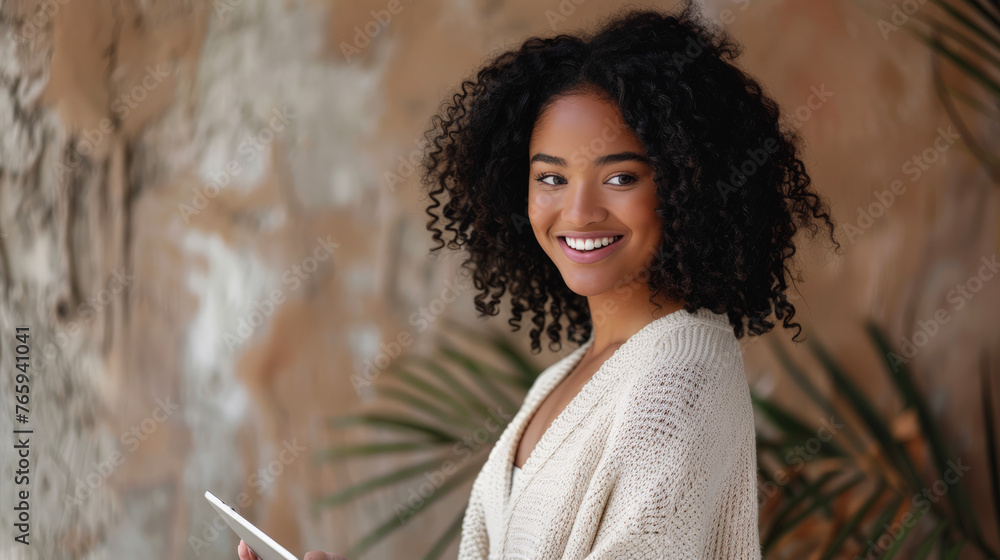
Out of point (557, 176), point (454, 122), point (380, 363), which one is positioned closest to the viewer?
point (557, 176)

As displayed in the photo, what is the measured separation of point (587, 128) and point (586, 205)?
0.38ft

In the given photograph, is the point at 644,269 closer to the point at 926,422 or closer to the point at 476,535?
the point at 476,535

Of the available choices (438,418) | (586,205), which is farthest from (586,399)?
(438,418)

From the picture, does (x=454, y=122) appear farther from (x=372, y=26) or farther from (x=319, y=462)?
(x=319, y=462)

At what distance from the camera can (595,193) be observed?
3.57 feet

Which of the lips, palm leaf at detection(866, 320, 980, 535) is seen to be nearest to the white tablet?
the lips

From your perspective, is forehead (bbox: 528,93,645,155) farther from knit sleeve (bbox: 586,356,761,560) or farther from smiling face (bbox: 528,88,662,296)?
knit sleeve (bbox: 586,356,761,560)

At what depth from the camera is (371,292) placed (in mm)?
2371

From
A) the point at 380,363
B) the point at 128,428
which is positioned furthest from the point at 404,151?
the point at 128,428

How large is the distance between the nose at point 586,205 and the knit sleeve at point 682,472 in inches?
9.0

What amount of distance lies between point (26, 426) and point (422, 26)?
1.60 meters

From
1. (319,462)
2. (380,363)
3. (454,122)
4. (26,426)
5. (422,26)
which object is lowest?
(319,462)

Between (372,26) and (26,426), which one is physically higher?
(372,26)

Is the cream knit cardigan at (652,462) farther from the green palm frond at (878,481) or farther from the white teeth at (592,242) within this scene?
the green palm frond at (878,481)
